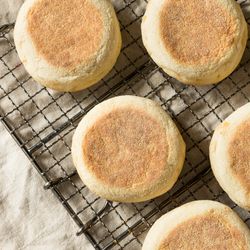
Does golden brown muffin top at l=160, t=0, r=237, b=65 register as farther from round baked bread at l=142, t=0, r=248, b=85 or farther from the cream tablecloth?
the cream tablecloth

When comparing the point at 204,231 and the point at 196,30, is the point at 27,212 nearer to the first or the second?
the point at 204,231

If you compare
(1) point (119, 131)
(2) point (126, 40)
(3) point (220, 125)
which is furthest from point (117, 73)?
(3) point (220, 125)

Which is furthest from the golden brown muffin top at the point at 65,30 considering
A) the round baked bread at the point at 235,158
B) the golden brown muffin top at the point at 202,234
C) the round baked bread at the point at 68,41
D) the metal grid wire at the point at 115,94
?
the golden brown muffin top at the point at 202,234

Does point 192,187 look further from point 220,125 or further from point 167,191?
point 220,125

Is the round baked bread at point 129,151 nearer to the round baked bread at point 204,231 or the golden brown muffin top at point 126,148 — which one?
the golden brown muffin top at point 126,148

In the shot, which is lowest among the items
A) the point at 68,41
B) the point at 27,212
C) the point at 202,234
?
the point at 202,234

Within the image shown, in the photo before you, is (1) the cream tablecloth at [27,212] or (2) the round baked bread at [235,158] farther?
(1) the cream tablecloth at [27,212]

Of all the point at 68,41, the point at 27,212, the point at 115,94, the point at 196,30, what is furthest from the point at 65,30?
the point at 27,212
